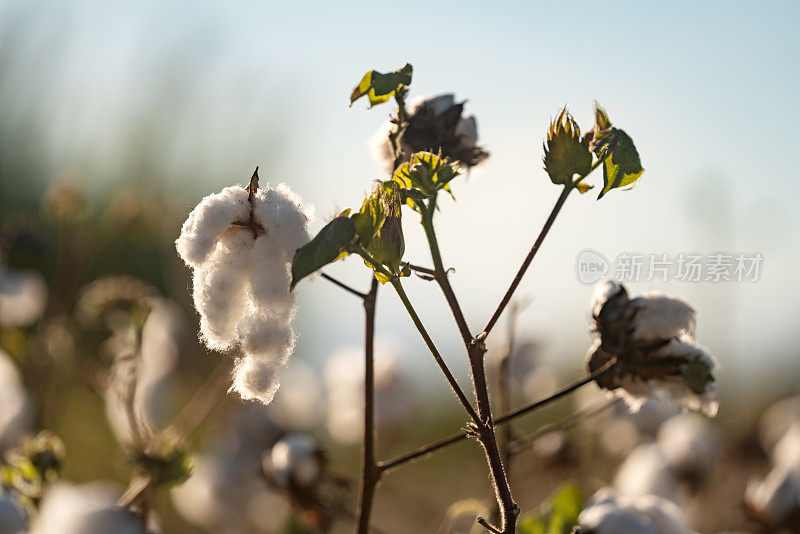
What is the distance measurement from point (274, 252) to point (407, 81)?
0.86 feet

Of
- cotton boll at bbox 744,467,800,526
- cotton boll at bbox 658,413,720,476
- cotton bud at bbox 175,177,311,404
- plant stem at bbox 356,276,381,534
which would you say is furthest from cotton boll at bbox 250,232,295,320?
cotton boll at bbox 658,413,720,476

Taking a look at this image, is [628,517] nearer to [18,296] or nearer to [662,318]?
[662,318]

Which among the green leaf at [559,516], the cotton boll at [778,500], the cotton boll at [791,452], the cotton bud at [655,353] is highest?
the cotton bud at [655,353]

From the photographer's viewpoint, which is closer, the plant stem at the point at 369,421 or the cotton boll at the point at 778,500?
the plant stem at the point at 369,421

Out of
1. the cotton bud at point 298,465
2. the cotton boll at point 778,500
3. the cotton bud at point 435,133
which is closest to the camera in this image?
the cotton bud at point 435,133

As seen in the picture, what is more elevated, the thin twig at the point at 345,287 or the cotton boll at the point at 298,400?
the thin twig at the point at 345,287

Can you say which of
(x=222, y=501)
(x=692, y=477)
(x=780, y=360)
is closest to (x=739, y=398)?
(x=780, y=360)

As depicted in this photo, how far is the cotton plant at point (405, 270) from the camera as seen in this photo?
0.75m

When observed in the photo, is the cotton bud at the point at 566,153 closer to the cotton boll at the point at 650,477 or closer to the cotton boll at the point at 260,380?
the cotton boll at the point at 260,380

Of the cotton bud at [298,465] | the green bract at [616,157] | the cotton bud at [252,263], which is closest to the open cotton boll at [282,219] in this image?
the cotton bud at [252,263]

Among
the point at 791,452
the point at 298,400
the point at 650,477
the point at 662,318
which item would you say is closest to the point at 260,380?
the point at 662,318

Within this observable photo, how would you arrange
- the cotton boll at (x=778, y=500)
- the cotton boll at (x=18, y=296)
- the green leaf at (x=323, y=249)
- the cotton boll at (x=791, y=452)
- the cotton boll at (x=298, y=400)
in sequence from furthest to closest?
the cotton boll at (x=298, y=400) → the cotton boll at (x=18, y=296) → the cotton boll at (x=791, y=452) → the cotton boll at (x=778, y=500) → the green leaf at (x=323, y=249)

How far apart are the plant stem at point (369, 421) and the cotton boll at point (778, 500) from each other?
40.0 inches

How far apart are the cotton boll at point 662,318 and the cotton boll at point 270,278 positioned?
1.53 feet
